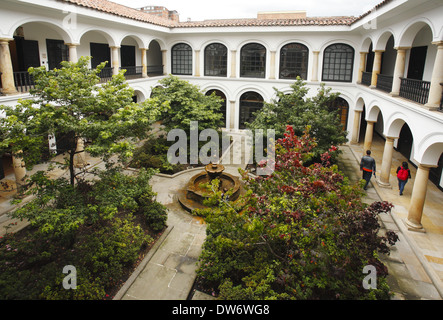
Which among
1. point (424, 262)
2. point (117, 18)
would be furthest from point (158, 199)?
point (117, 18)

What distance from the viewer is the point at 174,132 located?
49.0 feet

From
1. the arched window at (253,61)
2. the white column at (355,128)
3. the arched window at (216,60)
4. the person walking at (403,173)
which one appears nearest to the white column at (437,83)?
the person walking at (403,173)

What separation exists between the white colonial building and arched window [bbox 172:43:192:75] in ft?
0.23

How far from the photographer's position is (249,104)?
20.9 metres

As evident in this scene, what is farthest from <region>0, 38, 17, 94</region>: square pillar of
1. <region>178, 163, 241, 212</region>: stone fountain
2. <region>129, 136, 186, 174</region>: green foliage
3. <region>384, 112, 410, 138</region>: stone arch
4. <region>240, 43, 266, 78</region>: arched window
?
<region>384, 112, 410, 138</region>: stone arch

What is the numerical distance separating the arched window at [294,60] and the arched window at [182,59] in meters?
6.67

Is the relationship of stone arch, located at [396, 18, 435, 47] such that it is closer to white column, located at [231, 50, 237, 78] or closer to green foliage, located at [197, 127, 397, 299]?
green foliage, located at [197, 127, 397, 299]

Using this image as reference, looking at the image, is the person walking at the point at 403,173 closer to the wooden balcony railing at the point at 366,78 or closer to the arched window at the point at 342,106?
the wooden balcony railing at the point at 366,78

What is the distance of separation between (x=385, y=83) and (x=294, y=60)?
7.07 metres

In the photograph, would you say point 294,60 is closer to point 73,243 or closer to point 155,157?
point 155,157

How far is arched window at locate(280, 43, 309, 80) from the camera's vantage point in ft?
61.4
